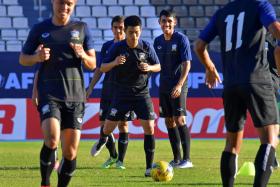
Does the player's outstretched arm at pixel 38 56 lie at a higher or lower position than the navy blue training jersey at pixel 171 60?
higher

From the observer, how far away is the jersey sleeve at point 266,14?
765 centimetres

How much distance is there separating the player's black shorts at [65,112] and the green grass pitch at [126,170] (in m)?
2.01

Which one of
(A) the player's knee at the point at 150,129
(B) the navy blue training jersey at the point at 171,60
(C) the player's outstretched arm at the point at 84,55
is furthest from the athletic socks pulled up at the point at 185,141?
(C) the player's outstretched arm at the point at 84,55

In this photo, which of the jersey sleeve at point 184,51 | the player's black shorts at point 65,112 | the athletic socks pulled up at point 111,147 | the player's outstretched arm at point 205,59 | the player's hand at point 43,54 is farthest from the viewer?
the athletic socks pulled up at point 111,147

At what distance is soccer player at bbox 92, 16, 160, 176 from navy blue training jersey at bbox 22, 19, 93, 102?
2871mm

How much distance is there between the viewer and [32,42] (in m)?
9.07

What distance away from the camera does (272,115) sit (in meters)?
7.96

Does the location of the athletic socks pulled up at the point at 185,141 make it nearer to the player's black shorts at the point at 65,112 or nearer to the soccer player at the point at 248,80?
the player's black shorts at the point at 65,112

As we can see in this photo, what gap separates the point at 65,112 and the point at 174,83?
4.90m

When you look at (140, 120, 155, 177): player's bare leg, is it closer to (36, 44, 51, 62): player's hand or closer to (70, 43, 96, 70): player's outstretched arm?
(70, 43, 96, 70): player's outstretched arm

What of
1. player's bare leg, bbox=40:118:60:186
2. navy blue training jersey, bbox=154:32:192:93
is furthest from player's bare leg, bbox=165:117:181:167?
player's bare leg, bbox=40:118:60:186

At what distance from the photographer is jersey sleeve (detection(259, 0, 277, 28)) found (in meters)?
7.65

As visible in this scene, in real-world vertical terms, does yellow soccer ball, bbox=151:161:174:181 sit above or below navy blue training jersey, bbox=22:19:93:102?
below

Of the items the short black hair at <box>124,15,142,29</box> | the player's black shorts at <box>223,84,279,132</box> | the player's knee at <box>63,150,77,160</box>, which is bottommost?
the player's knee at <box>63,150,77,160</box>
